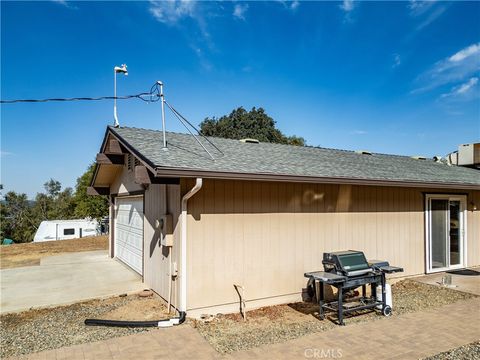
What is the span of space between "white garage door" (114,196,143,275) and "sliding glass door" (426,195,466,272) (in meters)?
7.67

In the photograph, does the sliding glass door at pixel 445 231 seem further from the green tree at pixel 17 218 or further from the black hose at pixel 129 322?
the green tree at pixel 17 218

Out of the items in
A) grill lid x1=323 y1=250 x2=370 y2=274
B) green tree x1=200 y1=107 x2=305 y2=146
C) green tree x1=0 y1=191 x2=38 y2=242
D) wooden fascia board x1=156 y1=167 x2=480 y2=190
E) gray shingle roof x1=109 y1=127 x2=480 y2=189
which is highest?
green tree x1=200 y1=107 x2=305 y2=146

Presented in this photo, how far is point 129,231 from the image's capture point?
386 inches

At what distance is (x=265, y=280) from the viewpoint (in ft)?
20.4

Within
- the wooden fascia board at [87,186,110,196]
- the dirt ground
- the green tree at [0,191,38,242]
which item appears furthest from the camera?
the green tree at [0,191,38,242]

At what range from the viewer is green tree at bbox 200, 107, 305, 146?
40.1 meters

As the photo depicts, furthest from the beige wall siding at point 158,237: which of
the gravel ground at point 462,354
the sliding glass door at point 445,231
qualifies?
the sliding glass door at point 445,231

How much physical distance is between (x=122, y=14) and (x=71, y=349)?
10274 mm

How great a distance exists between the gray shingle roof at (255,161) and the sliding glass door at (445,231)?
0.75 m

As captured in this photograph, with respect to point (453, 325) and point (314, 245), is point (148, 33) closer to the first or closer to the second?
point (314, 245)

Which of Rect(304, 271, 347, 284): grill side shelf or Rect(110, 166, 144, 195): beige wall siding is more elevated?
Rect(110, 166, 144, 195): beige wall siding

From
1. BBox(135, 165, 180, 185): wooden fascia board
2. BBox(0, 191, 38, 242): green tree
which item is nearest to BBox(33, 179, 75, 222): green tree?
BBox(0, 191, 38, 242): green tree

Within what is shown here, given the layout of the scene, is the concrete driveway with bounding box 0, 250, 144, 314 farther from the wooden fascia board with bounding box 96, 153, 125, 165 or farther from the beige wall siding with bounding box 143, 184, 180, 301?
the wooden fascia board with bounding box 96, 153, 125, 165

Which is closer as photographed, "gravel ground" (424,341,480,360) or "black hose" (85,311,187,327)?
"gravel ground" (424,341,480,360)
